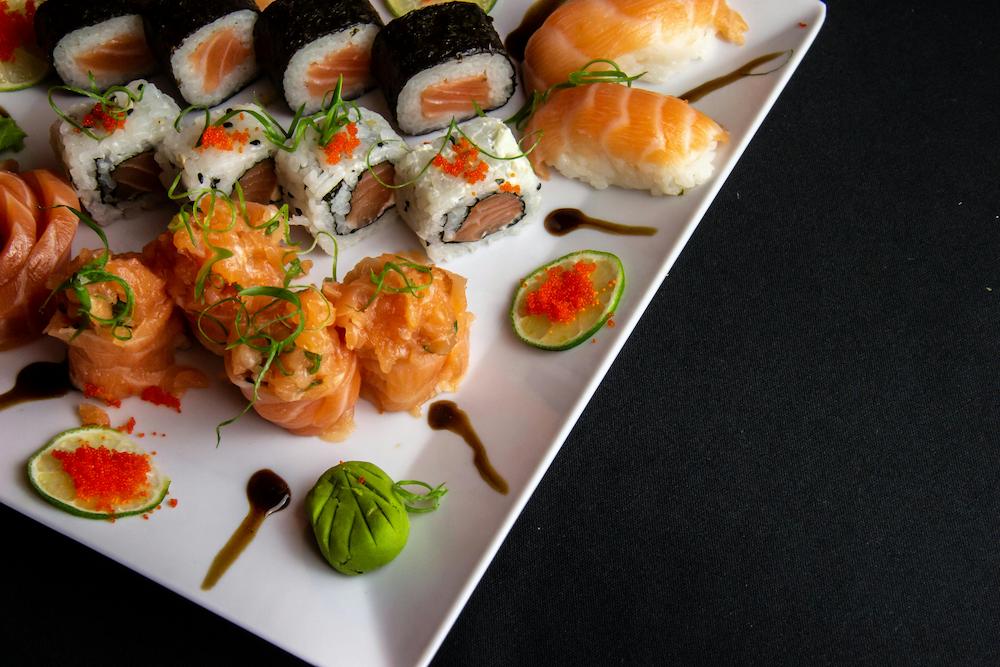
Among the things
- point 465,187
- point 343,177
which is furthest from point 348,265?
point 465,187

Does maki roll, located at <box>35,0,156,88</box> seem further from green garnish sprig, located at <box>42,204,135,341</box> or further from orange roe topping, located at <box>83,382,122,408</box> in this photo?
orange roe topping, located at <box>83,382,122,408</box>

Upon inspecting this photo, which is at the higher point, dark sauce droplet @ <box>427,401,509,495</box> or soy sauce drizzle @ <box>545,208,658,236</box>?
soy sauce drizzle @ <box>545,208,658,236</box>

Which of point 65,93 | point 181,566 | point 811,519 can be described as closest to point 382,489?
point 181,566

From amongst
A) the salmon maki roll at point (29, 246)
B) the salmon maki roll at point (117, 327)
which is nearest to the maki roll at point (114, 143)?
the salmon maki roll at point (29, 246)

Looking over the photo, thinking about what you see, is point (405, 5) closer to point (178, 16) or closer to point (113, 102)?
point (178, 16)

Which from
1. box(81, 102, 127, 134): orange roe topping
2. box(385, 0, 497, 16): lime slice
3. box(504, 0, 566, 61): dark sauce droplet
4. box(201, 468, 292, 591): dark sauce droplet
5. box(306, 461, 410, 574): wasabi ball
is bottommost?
box(201, 468, 292, 591): dark sauce droplet

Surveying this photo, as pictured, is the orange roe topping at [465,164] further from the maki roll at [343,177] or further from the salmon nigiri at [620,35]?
the salmon nigiri at [620,35]

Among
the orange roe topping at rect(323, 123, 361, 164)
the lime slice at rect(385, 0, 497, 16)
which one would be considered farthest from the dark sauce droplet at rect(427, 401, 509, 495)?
the lime slice at rect(385, 0, 497, 16)
